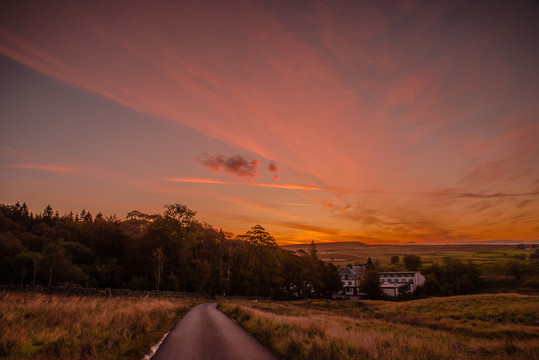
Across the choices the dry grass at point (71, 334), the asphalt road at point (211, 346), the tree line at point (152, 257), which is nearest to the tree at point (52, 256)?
the tree line at point (152, 257)

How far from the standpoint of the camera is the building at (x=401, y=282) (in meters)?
92.3

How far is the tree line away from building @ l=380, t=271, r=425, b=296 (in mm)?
41682

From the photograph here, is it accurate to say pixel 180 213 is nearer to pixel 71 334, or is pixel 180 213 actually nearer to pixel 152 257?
pixel 152 257

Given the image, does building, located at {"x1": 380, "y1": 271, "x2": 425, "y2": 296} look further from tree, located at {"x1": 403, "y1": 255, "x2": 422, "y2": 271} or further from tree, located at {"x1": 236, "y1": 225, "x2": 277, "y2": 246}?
tree, located at {"x1": 236, "y1": 225, "x2": 277, "y2": 246}

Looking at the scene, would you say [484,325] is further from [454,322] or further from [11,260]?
[11,260]

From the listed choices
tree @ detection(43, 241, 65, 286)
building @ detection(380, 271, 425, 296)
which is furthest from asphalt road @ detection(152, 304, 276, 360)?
building @ detection(380, 271, 425, 296)

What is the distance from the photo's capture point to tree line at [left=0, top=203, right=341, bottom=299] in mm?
53062

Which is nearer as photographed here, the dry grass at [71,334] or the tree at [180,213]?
the dry grass at [71,334]

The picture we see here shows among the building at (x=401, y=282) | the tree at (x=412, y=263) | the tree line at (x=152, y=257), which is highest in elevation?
the tree line at (x=152, y=257)

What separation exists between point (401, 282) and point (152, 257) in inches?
3823

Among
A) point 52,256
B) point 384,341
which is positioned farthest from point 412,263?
point 384,341

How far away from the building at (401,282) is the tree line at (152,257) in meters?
41.7

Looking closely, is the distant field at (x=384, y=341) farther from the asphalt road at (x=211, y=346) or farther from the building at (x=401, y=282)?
the building at (x=401, y=282)

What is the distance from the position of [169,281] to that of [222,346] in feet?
159
